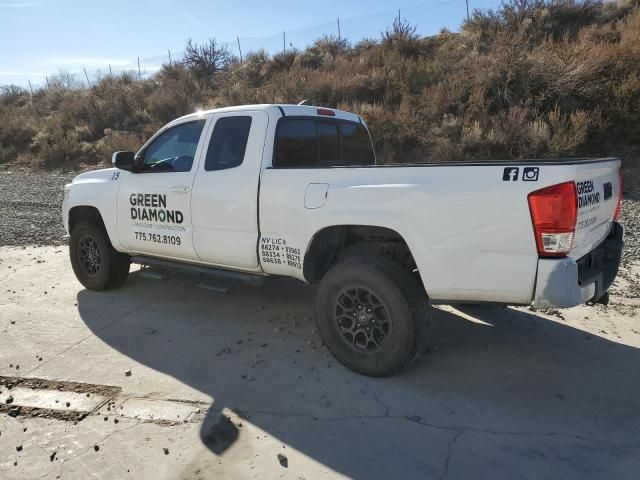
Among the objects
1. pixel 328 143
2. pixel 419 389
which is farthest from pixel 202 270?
pixel 419 389

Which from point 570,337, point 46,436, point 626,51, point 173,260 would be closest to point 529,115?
point 626,51

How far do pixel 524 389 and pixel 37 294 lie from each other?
17.4 ft

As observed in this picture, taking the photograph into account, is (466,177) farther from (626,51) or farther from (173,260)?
(626,51)

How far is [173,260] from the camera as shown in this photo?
5.18 meters

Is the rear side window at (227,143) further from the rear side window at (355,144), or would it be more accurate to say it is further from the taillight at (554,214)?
the taillight at (554,214)

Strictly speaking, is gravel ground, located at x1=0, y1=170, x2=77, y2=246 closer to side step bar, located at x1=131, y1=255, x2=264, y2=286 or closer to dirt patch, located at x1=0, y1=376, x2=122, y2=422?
side step bar, located at x1=131, y1=255, x2=264, y2=286

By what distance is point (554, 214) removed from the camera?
2928mm

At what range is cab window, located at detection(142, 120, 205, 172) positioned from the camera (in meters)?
4.87

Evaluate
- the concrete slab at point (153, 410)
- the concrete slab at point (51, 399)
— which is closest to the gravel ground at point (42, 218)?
the concrete slab at point (153, 410)

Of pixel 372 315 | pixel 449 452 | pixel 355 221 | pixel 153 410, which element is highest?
pixel 355 221

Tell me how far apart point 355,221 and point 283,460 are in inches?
64.2

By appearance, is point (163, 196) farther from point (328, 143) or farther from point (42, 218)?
point (42, 218)

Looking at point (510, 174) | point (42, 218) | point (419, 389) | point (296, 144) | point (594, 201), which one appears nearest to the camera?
point (510, 174)

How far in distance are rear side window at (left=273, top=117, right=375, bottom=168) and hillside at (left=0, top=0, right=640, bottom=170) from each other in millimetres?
6973
